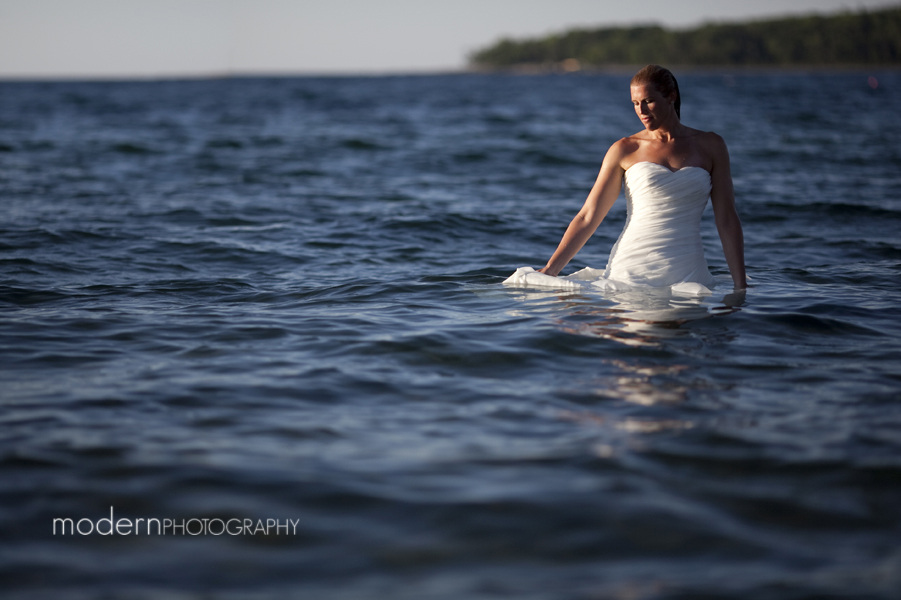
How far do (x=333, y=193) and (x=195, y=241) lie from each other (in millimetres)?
5400

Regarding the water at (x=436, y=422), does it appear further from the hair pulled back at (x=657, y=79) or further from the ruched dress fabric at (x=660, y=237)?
the hair pulled back at (x=657, y=79)

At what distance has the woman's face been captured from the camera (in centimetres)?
605

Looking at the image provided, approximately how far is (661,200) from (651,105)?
2.65ft

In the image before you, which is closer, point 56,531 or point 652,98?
point 56,531

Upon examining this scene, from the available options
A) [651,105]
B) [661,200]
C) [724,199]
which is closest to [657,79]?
[651,105]

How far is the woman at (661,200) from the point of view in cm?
631

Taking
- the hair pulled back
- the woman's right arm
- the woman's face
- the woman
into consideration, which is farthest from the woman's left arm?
the woman's right arm

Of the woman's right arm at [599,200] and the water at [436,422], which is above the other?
the woman's right arm at [599,200]

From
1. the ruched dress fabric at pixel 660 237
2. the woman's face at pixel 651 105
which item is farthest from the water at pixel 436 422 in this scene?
the woman's face at pixel 651 105

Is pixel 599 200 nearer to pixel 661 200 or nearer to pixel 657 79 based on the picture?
pixel 661 200

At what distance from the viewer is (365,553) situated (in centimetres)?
312

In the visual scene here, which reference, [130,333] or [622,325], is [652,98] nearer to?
[622,325]

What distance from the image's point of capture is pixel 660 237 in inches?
261

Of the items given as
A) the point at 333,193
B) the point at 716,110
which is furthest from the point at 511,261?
the point at 716,110
